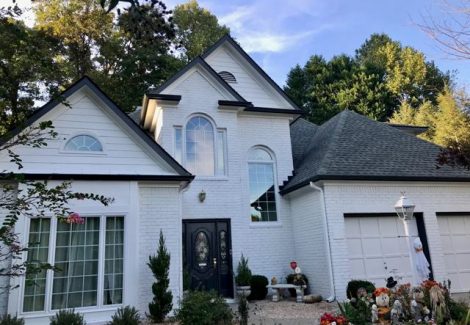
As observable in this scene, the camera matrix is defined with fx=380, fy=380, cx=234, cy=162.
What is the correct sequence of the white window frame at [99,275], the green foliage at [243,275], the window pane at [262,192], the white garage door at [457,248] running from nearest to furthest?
the white window frame at [99,275] < the green foliage at [243,275] < the white garage door at [457,248] < the window pane at [262,192]

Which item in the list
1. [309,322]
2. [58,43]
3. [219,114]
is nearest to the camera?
[309,322]

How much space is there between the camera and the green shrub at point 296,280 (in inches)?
470

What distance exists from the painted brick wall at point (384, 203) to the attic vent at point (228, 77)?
20.0ft

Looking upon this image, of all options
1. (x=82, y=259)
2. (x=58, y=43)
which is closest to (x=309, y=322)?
(x=82, y=259)

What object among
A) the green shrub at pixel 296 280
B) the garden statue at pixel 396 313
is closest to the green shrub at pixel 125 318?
the garden statue at pixel 396 313

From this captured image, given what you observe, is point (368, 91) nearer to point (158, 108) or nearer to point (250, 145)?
point (250, 145)

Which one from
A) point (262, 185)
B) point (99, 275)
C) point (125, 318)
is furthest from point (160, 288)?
point (262, 185)

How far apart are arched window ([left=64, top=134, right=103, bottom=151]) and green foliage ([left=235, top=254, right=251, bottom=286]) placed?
5.72m

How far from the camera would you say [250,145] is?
14.4m

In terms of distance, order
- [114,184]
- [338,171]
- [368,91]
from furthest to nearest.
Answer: [368,91] → [338,171] → [114,184]

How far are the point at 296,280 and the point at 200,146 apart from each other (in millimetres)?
5509

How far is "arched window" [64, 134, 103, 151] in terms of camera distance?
9.91 metres

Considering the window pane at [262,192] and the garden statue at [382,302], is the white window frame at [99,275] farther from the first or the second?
the garden statue at [382,302]

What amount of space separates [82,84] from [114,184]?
2857 millimetres
